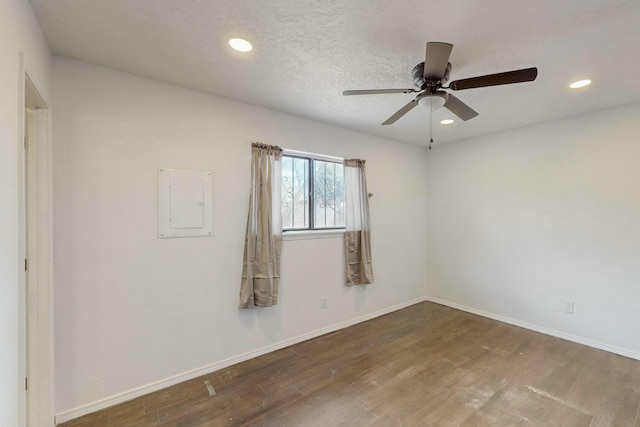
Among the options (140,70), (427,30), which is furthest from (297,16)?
(140,70)

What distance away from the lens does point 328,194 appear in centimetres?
353

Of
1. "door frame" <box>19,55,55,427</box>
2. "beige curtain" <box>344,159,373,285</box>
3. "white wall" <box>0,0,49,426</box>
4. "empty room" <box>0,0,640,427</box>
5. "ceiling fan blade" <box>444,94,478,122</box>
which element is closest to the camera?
"white wall" <box>0,0,49,426</box>

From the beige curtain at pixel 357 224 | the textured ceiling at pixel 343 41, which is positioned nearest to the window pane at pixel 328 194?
the beige curtain at pixel 357 224

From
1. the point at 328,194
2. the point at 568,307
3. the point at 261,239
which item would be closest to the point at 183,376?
the point at 261,239

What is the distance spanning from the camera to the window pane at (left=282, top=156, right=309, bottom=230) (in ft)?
10.3

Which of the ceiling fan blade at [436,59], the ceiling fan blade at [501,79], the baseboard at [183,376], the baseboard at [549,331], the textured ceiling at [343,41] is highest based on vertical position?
the textured ceiling at [343,41]

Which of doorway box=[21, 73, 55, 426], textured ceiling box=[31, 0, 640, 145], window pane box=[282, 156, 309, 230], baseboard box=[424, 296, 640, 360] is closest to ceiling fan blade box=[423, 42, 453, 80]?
textured ceiling box=[31, 0, 640, 145]

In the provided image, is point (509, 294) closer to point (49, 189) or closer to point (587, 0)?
point (587, 0)

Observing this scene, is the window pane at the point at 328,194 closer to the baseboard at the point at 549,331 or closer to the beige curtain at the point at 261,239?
the beige curtain at the point at 261,239

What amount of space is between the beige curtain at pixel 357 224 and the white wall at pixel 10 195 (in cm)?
284

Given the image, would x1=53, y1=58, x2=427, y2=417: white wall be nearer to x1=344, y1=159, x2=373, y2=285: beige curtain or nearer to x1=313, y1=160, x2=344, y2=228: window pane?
x1=313, y1=160, x2=344, y2=228: window pane

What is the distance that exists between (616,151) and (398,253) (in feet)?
8.69

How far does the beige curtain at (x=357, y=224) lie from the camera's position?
3514 mm

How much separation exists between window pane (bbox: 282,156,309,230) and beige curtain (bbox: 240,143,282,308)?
0.30 meters
